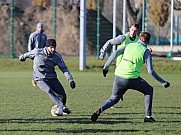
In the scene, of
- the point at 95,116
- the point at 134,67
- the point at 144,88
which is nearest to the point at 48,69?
the point at 95,116

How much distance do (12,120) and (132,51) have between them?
110 inches

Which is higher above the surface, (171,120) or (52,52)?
(52,52)

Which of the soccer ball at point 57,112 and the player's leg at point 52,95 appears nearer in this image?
the player's leg at point 52,95

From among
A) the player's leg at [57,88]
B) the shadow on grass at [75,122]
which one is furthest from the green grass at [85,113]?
the player's leg at [57,88]

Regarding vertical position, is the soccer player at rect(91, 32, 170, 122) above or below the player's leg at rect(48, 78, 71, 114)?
above

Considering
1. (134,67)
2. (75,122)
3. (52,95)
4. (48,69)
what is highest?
(134,67)

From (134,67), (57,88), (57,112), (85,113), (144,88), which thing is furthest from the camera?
(85,113)

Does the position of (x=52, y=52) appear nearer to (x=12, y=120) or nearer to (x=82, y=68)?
(x=12, y=120)

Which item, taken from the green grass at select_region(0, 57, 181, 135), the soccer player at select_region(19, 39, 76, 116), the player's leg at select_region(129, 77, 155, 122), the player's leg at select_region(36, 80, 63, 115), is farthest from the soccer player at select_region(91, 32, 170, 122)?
the player's leg at select_region(36, 80, 63, 115)

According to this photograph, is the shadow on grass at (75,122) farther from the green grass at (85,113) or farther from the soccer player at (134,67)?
the soccer player at (134,67)

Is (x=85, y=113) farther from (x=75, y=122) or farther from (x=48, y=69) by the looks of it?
(x=75, y=122)

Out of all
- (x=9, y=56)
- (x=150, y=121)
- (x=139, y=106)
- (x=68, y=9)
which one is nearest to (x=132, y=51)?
(x=150, y=121)

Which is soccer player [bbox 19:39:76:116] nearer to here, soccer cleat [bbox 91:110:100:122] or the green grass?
the green grass

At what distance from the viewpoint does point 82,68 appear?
35.3 m
